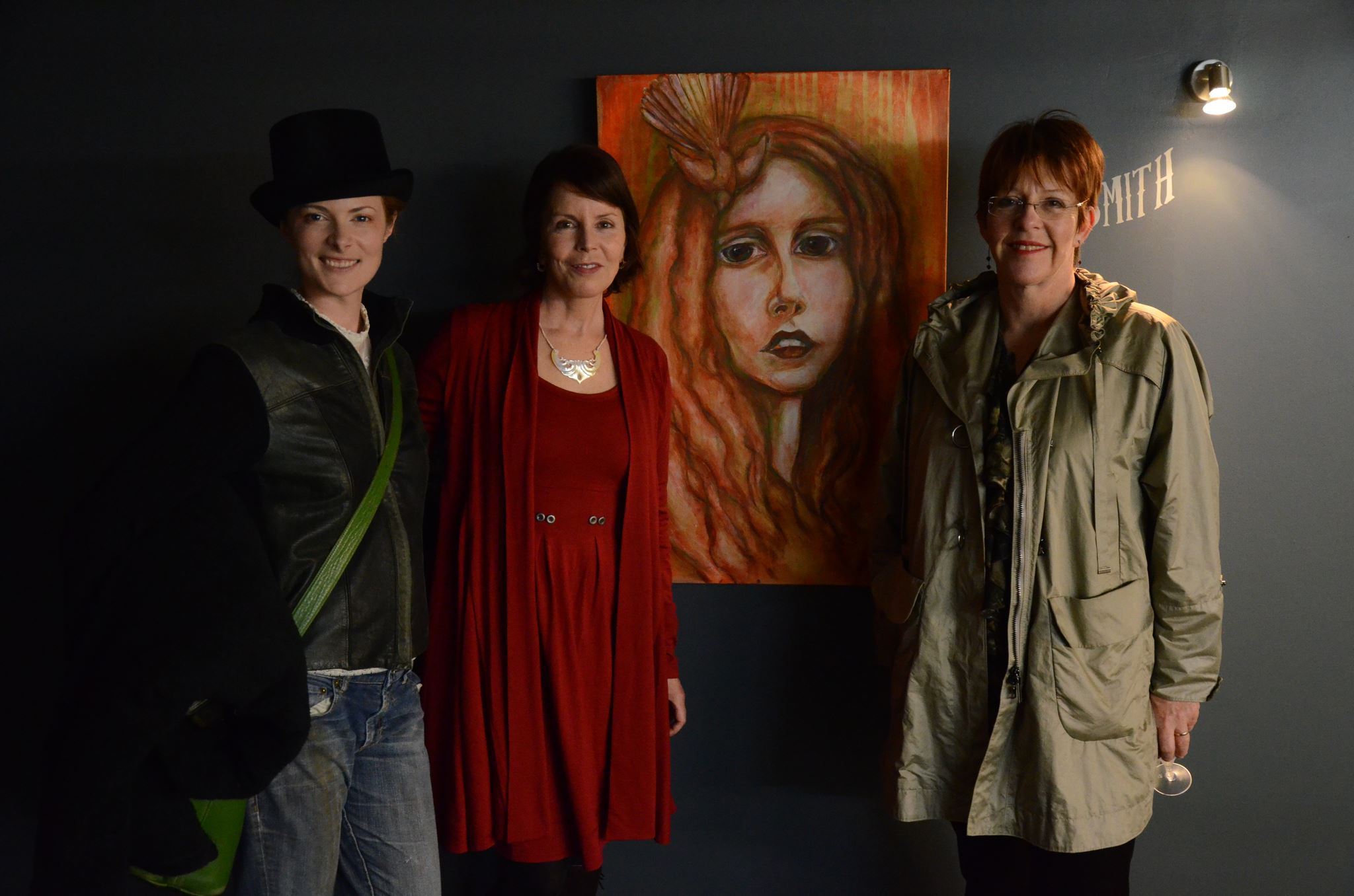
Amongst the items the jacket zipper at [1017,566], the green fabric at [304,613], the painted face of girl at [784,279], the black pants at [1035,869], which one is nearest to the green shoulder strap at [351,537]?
the green fabric at [304,613]

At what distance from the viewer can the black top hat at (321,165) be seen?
154 centimetres

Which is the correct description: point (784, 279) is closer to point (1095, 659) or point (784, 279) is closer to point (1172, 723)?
point (1095, 659)

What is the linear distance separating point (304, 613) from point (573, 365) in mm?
727

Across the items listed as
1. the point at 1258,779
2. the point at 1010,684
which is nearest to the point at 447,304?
the point at 1010,684

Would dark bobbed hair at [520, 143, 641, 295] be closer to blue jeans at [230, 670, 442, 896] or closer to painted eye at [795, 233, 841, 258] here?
painted eye at [795, 233, 841, 258]

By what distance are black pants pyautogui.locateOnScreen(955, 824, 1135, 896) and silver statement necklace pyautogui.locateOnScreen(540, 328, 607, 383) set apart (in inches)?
46.5

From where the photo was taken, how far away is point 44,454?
7.61 ft

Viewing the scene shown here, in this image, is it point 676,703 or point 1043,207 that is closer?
point 1043,207

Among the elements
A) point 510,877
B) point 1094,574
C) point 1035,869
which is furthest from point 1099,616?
point 510,877

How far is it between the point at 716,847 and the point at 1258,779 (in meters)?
1.26

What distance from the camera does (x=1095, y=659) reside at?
1.64 meters

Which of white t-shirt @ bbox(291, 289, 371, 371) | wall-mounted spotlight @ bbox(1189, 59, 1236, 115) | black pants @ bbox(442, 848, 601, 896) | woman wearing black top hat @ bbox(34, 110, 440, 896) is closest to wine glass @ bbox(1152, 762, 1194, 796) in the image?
black pants @ bbox(442, 848, 601, 896)

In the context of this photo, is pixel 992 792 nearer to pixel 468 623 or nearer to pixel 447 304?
pixel 468 623

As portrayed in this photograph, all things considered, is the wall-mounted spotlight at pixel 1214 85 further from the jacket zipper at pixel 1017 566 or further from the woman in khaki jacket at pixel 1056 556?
the jacket zipper at pixel 1017 566
